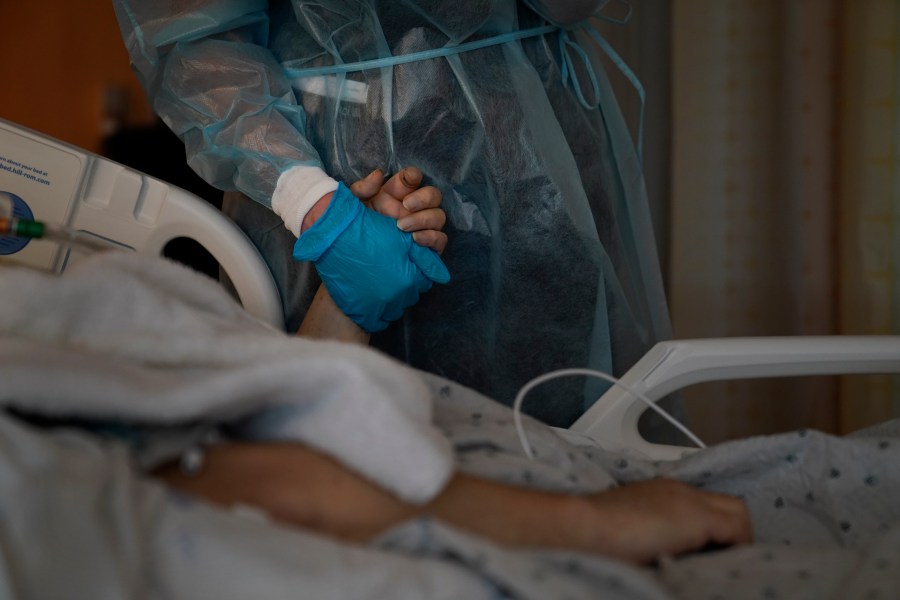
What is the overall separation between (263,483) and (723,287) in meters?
1.48

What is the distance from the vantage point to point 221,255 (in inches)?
39.8

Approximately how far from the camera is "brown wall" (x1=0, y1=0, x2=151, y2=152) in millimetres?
2197

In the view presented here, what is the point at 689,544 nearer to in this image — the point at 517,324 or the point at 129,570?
the point at 129,570

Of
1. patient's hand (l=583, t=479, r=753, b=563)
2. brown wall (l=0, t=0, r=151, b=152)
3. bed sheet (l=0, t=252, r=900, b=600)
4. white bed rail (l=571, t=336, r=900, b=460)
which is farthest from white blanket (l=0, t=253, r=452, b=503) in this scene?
brown wall (l=0, t=0, r=151, b=152)

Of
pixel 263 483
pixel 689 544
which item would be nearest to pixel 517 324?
pixel 689 544

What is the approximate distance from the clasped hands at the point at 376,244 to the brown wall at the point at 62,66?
1527mm

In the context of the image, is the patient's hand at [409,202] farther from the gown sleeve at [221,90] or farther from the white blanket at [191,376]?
the white blanket at [191,376]

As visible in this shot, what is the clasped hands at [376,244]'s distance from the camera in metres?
0.98

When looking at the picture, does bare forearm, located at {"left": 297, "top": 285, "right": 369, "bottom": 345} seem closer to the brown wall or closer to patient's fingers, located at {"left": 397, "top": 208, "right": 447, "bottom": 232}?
patient's fingers, located at {"left": 397, "top": 208, "right": 447, "bottom": 232}

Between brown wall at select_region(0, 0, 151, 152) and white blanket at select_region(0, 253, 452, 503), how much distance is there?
1787 millimetres

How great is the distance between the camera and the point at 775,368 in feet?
3.03

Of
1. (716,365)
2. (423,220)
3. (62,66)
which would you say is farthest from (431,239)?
(62,66)

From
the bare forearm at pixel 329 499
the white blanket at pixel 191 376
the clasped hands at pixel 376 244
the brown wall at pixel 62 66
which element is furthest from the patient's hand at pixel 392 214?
the brown wall at pixel 62 66

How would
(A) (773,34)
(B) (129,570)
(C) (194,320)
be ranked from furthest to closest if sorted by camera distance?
(A) (773,34) → (C) (194,320) → (B) (129,570)
